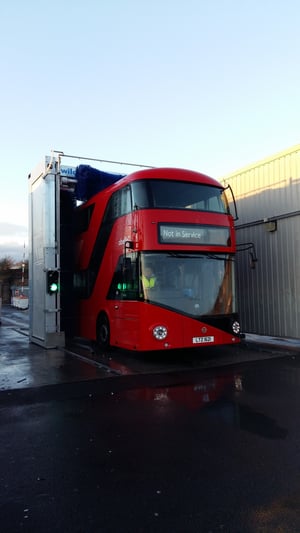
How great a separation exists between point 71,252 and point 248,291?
5.74m

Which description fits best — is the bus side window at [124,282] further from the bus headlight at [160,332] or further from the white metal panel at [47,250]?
the white metal panel at [47,250]

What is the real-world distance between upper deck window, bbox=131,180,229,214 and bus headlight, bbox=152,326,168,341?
2514 mm

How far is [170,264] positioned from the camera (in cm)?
912

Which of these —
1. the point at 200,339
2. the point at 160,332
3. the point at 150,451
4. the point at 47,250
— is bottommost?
the point at 150,451

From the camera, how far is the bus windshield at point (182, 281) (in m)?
8.95

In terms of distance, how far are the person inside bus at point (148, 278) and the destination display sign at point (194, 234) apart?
2.05ft

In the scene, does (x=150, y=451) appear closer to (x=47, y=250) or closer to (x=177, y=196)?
(x=177, y=196)

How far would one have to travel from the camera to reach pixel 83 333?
12.5 m

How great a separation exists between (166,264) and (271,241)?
185 inches

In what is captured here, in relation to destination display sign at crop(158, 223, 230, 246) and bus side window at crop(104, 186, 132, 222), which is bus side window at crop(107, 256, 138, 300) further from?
bus side window at crop(104, 186, 132, 222)

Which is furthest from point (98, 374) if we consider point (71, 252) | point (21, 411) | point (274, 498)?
point (71, 252)

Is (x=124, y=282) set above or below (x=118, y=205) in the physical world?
below

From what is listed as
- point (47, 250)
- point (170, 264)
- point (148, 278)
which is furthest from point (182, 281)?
point (47, 250)

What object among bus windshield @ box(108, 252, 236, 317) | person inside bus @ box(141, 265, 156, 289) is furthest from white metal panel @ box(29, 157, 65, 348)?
person inside bus @ box(141, 265, 156, 289)
